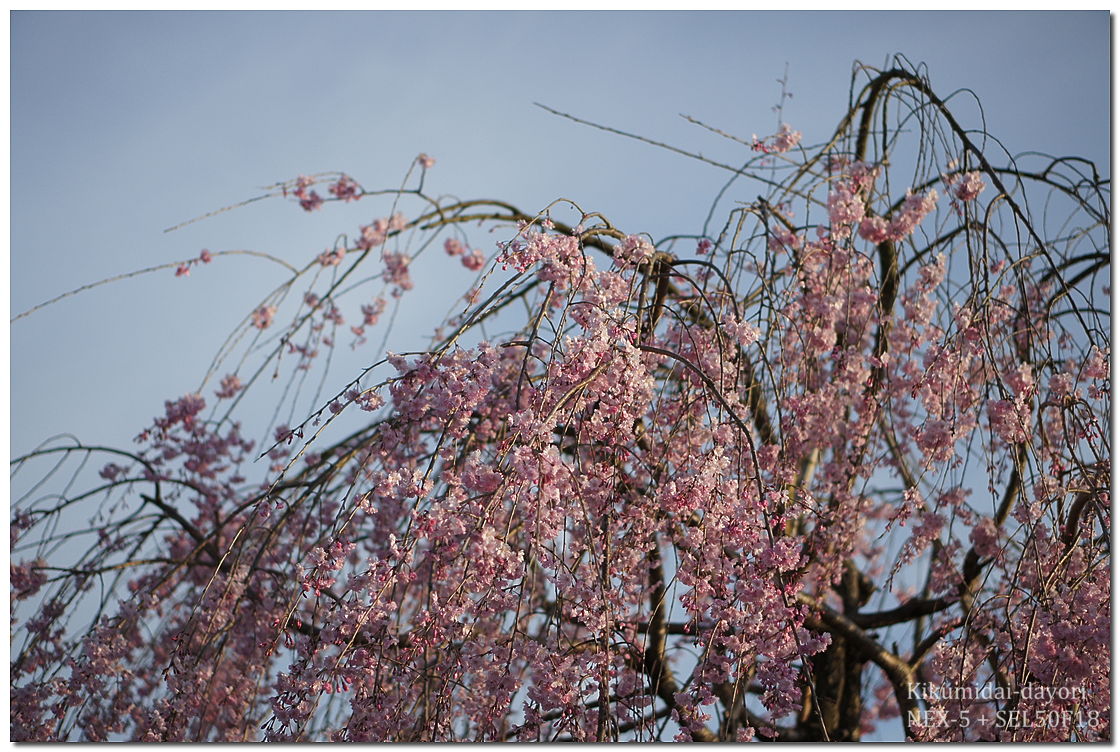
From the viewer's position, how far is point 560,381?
153cm

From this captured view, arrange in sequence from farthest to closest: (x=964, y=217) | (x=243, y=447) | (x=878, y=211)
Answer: (x=243, y=447) < (x=878, y=211) < (x=964, y=217)

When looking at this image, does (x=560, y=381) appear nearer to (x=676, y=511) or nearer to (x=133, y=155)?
(x=676, y=511)

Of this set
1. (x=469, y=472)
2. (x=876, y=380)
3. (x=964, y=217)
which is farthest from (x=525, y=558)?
(x=964, y=217)

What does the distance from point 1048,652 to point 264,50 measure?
1974 millimetres

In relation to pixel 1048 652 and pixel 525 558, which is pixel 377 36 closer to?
pixel 525 558

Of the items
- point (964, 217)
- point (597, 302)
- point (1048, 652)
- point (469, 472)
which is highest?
point (964, 217)

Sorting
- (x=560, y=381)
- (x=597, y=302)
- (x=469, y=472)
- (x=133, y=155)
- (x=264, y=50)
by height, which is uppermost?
(x=264, y=50)

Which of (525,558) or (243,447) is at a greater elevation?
(243,447)

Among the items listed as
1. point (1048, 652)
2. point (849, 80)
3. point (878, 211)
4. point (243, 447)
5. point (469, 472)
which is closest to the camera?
point (469, 472)

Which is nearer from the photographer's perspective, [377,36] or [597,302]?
[597,302]

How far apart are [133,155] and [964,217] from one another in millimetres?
1840

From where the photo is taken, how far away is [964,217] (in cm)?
206

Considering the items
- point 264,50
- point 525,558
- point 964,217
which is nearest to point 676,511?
point 525,558

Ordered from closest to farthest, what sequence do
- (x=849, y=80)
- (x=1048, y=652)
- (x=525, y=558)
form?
1. (x=525, y=558)
2. (x=1048, y=652)
3. (x=849, y=80)
